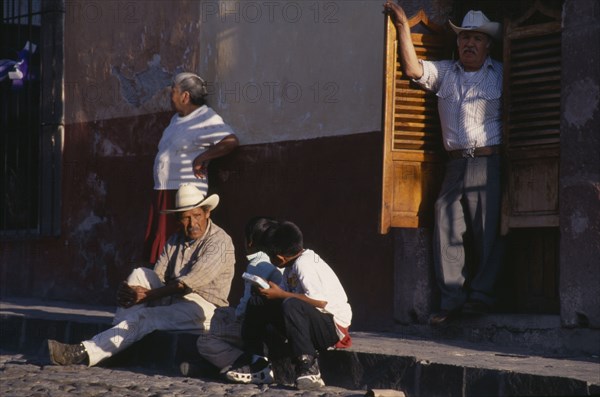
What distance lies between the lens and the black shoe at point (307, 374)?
705 cm

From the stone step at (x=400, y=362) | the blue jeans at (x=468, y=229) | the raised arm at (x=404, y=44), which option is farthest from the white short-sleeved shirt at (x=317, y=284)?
the raised arm at (x=404, y=44)

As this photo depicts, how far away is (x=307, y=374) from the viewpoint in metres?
7.07

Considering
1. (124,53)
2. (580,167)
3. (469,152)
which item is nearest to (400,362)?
(580,167)

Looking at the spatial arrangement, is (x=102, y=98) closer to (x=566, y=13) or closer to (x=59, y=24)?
(x=59, y=24)

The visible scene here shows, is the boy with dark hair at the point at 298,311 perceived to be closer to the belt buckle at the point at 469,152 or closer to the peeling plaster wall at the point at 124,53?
the belt buckle at the point at 469,152

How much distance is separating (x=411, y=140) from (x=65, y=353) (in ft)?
8.42

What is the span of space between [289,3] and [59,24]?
9.87 feet

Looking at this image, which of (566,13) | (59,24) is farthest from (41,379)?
(59,24)

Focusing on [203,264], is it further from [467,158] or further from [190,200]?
[467,158]

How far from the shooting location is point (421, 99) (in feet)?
28.0

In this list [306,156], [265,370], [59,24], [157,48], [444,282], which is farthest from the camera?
[59,24]

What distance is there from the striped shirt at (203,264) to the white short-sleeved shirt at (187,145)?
1.44 meters

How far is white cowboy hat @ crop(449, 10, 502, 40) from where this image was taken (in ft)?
27.0

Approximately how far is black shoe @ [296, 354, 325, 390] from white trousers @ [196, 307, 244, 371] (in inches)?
29.2
